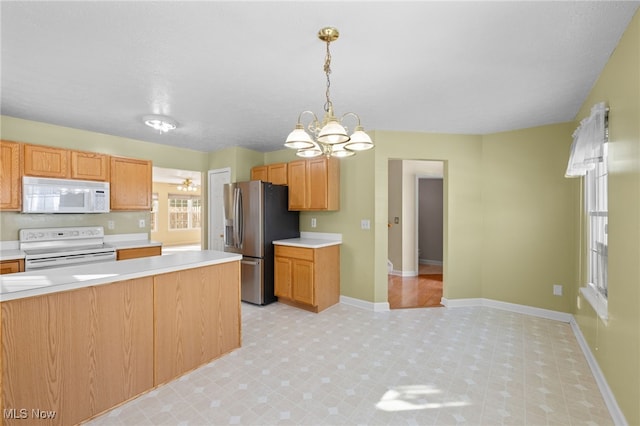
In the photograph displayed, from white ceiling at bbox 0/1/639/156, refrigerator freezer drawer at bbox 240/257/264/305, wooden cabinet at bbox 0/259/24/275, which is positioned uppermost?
white ceiling at bbox 0/1/639/156

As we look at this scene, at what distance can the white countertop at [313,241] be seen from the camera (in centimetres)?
369

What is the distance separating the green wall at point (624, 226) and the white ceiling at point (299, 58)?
18cm

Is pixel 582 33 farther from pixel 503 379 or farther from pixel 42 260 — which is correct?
pixel 42 260

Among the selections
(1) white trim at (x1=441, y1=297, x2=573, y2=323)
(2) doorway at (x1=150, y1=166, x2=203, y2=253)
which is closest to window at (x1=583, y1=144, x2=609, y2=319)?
(1) white trim at (x1=441, y1=297, x2=573, y2=323)

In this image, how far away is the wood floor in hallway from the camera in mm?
3918

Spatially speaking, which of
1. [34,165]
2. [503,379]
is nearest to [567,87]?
[503,379]

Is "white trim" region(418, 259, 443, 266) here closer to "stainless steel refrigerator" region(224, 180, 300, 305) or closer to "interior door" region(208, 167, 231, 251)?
"stainless steel refrigerator" region(224, 180, 300, 305)

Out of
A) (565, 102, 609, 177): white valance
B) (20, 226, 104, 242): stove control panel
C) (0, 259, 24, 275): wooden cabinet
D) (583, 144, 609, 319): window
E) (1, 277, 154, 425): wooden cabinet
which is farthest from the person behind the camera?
(20, 226, 104, 242): stove control panel

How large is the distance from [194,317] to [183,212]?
879 cm

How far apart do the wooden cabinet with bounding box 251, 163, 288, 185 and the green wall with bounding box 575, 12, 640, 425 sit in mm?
3472

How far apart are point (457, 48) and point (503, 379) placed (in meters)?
2.44

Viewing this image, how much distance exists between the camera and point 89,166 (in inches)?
137

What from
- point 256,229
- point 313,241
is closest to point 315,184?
point 313,241

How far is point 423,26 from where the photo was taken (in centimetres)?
160
